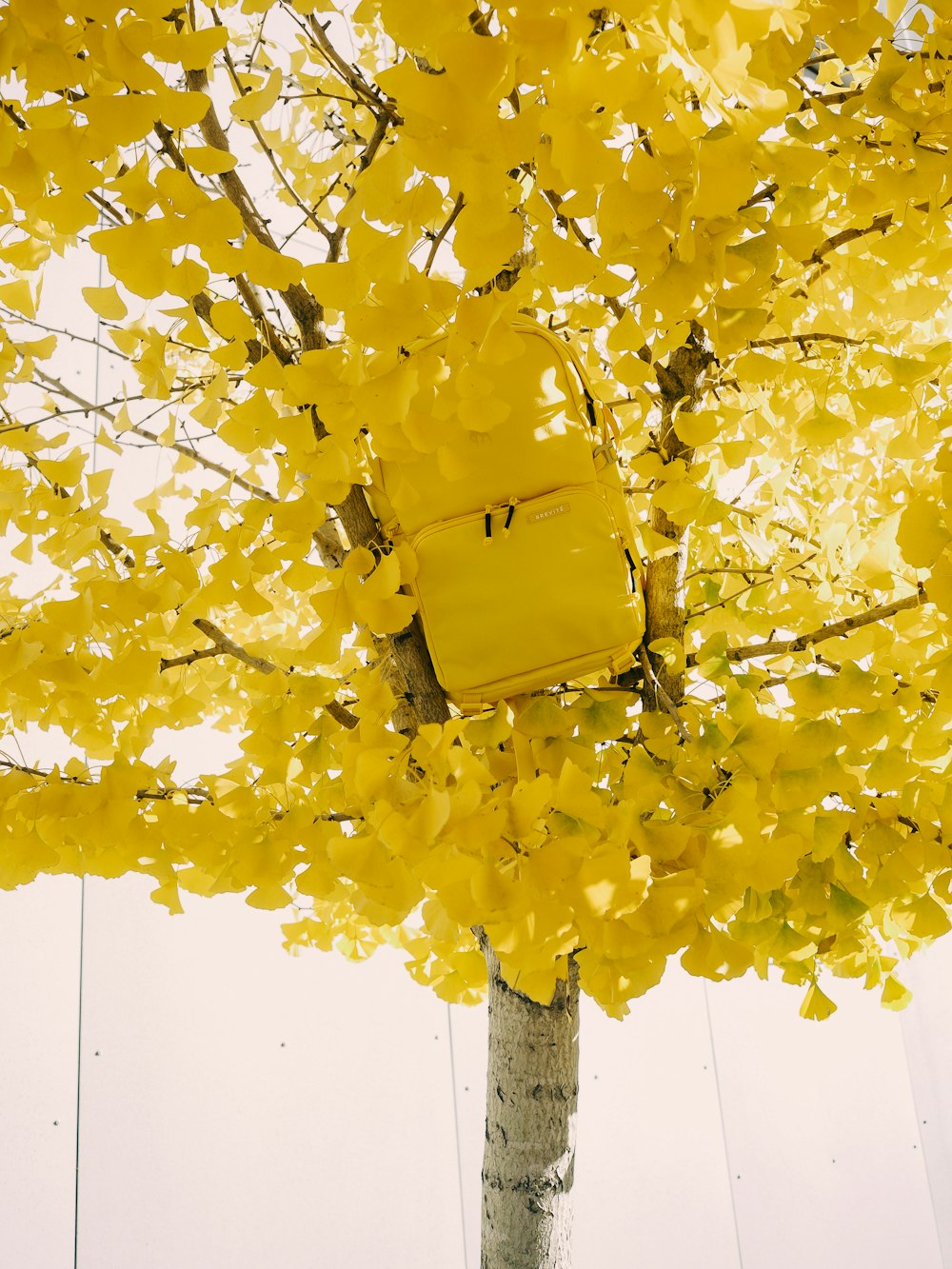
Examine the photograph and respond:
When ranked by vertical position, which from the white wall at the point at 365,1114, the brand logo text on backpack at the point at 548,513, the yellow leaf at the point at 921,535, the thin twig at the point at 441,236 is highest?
the brand logo text on backpack at the point at 548,513

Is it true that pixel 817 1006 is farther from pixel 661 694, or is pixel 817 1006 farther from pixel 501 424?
pixel 501 424

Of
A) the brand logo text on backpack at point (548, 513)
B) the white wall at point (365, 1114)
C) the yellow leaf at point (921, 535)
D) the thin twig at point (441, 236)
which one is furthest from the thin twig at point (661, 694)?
the white wall at point (365, 1114)

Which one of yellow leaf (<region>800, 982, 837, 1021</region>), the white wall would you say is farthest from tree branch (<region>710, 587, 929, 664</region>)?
the white wall

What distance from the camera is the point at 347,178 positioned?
3.69ft

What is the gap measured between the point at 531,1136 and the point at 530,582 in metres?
0.61

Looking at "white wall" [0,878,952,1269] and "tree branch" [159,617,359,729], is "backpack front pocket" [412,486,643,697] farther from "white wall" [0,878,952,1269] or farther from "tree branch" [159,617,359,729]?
"white wall" [0,878,952,1269]

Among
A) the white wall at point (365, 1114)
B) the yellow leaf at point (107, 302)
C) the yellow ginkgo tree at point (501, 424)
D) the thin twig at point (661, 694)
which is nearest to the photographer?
the yellow ginkgo tree at point (501, 424)


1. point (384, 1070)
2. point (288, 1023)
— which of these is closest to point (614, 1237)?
point (384, 1070)

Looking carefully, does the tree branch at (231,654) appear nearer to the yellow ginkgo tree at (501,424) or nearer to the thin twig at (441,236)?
the yellow ginkgo tree at (501,424)

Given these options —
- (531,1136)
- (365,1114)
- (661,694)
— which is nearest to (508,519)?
(661,694)

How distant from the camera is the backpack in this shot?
2.82ft

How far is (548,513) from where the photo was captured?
86 cm

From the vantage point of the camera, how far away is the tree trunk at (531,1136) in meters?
1.04

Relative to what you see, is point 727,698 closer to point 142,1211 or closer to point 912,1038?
point 142,1211
